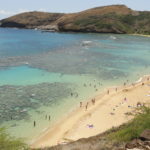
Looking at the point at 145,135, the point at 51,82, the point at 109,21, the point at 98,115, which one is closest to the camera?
the point at 145,135

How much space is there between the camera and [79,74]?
56312 mm

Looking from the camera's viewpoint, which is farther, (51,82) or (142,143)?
(51,82)

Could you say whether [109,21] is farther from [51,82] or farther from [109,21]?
[51,82]

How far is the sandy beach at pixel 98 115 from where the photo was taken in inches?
1152

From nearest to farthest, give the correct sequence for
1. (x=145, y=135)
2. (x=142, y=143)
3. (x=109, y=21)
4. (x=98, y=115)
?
(x=142, y=143), (x=145, y=135), (x=98, y=115), (x=109, y=21)

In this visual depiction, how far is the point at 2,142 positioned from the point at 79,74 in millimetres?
39952

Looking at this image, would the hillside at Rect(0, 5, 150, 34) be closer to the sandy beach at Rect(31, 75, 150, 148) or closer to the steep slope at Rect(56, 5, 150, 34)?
the steep slope at Rect(56, 5, 150, 34)

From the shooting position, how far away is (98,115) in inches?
1379

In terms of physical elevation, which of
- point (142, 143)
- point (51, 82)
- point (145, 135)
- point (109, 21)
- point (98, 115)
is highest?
point (109, 21)

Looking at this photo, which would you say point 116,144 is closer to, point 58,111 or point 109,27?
point 58,111

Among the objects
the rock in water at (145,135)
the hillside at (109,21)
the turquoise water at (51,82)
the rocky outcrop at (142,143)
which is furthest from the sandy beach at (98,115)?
the hillside at (109,21)

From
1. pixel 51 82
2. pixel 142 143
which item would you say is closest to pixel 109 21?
pixel 51 82

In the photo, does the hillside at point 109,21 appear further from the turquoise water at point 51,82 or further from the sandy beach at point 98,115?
the sandy beach at point 98,115

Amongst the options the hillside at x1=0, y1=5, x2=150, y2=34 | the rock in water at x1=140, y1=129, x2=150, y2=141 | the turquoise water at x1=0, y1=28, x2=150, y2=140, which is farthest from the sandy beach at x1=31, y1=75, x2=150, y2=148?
the hillside at x1=0, y1=5, x2=150, y2=34
